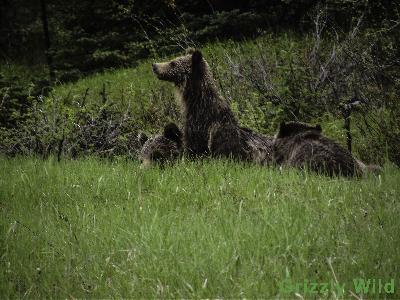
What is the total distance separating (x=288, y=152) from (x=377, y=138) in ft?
4.41

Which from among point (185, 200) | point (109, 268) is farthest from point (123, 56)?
point (109, 268)

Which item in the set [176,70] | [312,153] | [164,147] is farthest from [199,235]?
[176,70]

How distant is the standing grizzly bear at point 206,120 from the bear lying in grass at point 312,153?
1.17 ft

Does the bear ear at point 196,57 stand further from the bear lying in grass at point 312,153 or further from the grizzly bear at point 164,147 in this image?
the bear lying in grass at point 312,153

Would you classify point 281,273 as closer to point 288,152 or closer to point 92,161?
point 288,152

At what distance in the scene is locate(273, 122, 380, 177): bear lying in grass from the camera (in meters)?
6.57

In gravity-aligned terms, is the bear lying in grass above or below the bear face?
below

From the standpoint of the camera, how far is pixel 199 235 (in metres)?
4.52

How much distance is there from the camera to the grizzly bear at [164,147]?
7805mm

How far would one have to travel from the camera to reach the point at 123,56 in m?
20.3

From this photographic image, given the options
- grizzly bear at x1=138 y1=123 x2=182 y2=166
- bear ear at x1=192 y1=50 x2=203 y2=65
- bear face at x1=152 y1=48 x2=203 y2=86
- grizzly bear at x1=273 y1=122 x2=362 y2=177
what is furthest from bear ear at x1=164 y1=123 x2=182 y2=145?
grizzly bear at x1=273 y1=122 x2=362 y2=177

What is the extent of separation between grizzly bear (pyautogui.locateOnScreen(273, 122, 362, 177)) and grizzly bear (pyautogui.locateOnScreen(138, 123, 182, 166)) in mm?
1341

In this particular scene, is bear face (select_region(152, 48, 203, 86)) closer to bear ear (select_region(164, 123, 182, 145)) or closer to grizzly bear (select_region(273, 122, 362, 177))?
bear ear (select_region(164, 123, 182, 145))

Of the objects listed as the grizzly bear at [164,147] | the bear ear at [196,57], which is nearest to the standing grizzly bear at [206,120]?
the bear ear at [196,57]
